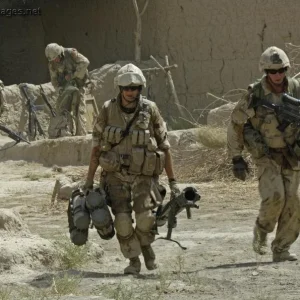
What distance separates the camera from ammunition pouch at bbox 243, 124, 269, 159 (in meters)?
7.85

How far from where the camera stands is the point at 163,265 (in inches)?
321

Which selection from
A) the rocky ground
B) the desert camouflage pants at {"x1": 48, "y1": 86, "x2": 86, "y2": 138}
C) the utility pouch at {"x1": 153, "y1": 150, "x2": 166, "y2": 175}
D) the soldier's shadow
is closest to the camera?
the rocky ground

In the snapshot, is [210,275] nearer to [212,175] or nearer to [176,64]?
[212,175]

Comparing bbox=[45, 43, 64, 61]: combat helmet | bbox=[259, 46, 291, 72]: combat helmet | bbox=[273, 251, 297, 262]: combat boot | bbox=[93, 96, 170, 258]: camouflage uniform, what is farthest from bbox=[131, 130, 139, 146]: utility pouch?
bbox=[45, 43, 64, 61]: combat helmet

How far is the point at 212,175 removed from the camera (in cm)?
1339

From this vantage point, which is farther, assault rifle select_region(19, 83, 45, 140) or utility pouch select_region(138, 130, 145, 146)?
assault rifle select_region(19, 83, 45, 140)

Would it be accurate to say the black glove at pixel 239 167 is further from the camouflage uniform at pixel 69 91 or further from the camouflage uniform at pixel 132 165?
the camouflage uniform at pixel 69 91

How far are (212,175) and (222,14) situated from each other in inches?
207

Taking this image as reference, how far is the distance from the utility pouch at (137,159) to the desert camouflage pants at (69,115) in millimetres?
9352

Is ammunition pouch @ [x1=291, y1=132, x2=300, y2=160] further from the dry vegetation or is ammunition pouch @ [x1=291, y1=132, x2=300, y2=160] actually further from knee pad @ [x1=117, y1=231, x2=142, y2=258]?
the dry vegetation

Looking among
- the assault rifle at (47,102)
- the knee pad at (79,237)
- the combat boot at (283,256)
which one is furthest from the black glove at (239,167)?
the assault rifle at (47,102)

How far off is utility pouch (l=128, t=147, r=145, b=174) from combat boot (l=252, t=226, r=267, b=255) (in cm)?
106

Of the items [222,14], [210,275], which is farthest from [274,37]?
[210,275]

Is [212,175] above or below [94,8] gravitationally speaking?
below
